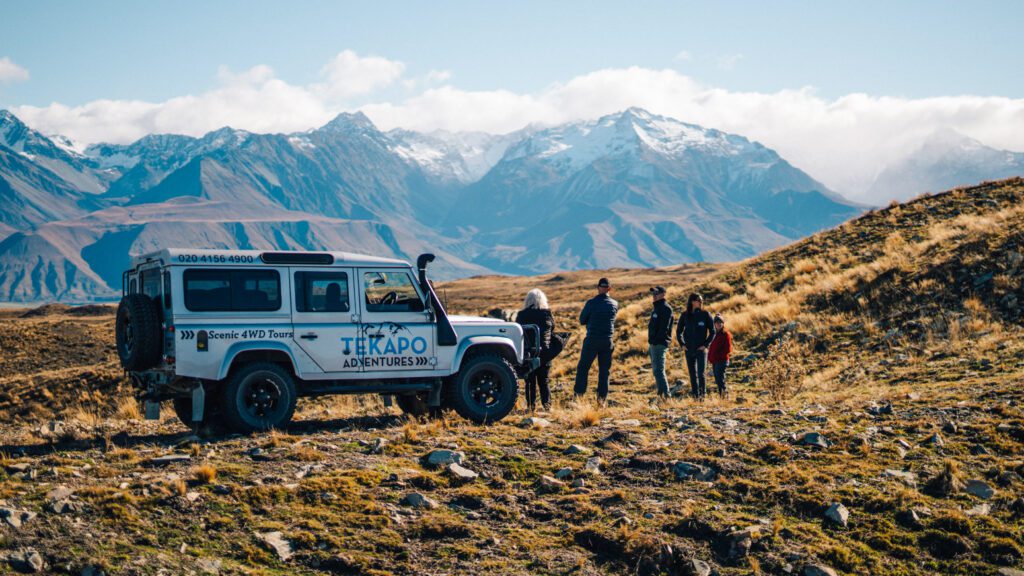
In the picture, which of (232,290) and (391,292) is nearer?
(232,290)

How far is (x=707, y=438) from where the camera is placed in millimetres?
10312

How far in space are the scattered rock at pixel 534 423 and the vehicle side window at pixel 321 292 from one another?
301 centimetres

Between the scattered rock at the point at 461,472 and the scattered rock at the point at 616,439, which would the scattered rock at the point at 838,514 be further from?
the scattered rock at the point at 461,472

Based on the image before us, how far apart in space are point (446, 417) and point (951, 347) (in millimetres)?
10963

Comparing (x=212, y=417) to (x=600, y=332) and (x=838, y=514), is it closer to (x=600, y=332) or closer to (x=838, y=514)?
(x=600, y=332)

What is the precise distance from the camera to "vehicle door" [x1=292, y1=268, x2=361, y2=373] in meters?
11.1

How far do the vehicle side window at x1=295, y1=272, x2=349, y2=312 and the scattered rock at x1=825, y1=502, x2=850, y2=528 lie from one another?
6708 millimetres

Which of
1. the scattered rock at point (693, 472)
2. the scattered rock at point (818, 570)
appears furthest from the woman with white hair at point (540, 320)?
the scattered rock at point (818, 570)

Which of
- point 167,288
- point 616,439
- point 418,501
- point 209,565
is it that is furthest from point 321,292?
point 209,565

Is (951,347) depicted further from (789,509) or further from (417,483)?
(417,483)

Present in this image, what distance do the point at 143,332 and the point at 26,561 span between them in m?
4.44

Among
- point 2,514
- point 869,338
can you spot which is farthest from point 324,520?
point 869,338

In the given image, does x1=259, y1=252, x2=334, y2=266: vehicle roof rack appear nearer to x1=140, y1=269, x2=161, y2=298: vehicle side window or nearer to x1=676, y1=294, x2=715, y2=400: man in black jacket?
x1=140, y1=269, x2=161, y2=298: vehicle side window

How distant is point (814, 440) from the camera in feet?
32.4
